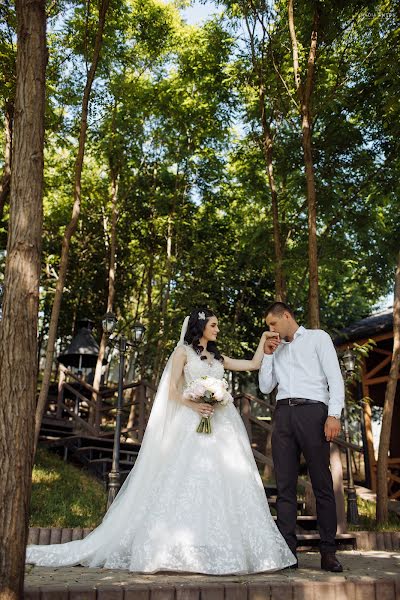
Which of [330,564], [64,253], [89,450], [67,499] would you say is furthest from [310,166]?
[89,450]

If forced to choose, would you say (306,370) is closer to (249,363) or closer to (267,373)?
(267,373)

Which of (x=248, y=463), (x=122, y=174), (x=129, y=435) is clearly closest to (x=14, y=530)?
(x=248, y=463)

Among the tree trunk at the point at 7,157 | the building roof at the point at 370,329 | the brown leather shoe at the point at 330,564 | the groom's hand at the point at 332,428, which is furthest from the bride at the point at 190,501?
the building roof at the point at 370,329

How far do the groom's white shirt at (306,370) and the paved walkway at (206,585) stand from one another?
3.82 ft

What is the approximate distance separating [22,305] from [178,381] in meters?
2.08

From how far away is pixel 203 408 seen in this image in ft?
16.5

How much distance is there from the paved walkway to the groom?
361mm

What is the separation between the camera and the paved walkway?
3.41 meters

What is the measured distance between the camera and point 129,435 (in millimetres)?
15680

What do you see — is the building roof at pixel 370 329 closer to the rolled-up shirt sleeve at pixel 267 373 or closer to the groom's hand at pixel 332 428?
the rolled-up shirt sleeve at pixel 267 373

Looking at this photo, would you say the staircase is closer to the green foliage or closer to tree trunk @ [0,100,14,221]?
the green foliage

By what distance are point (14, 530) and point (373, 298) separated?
1895 centimetres

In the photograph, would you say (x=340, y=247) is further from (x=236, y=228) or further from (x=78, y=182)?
(x=236, y=228)

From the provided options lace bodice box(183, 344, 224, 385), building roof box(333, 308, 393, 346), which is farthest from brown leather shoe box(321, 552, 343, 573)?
building roof box(333, 308, 393, 346)
